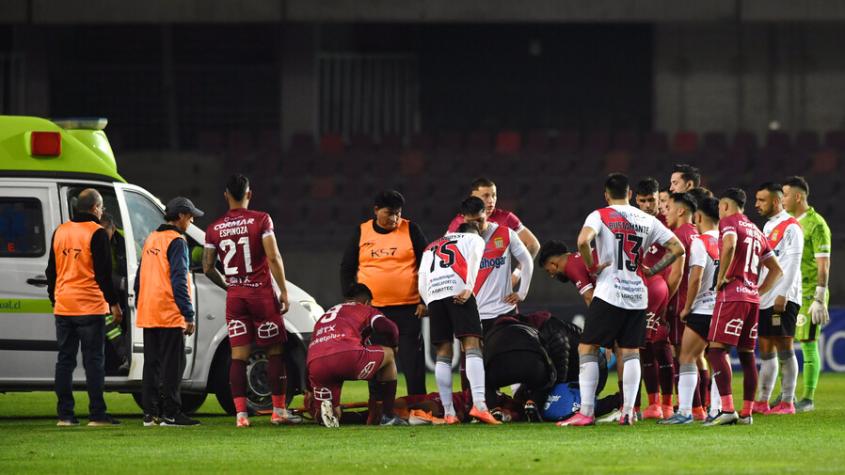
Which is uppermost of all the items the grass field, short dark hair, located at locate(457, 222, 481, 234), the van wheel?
short dark hair, located at locate(457, 222, 481, 234)

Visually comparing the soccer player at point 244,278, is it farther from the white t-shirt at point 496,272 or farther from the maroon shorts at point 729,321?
the maroon shorts at point 729,321

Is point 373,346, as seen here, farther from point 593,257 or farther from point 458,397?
point 593,257

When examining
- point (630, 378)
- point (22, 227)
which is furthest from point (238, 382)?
point (630, 378)

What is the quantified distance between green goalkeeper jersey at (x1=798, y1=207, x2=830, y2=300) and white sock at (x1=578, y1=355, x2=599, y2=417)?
10.7ft

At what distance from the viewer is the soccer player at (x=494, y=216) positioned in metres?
12.7

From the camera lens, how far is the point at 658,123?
28.9 metres

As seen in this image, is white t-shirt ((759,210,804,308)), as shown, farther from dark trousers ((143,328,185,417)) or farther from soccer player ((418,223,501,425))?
dark trousers ((143,328,185,417))

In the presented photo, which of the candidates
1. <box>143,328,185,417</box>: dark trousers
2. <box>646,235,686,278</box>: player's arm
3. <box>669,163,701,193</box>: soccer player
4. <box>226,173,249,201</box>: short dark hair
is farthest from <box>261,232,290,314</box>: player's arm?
<box>669,163,701,193</box>: soccer player

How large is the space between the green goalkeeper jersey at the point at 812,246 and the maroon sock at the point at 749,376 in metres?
1.99

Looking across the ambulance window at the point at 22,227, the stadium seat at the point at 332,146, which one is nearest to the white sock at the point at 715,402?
the ambulance window at the point at 22,227

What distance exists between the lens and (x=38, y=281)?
40.7ft

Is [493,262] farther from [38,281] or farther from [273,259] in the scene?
[38,281]

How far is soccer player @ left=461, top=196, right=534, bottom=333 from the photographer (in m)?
12.4

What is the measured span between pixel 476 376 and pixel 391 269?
126 cm
